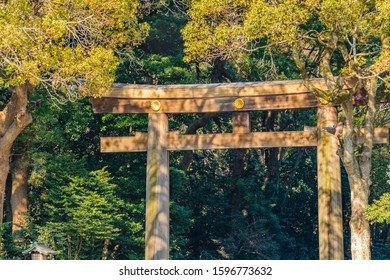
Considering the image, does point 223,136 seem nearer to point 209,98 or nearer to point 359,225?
point 209,98

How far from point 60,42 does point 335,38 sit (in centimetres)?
558

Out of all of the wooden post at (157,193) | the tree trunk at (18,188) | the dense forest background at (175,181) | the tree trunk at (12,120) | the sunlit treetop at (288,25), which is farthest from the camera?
the tree trunk at (18,188)

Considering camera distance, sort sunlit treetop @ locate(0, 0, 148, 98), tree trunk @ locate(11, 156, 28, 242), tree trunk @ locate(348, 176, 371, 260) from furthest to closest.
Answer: tree trunk @ locate(11, 156, 28, 242), tree trunk @ locate(348, 176, 371, 260), sunlit treetop @ locate(0, 0, 148, 98)

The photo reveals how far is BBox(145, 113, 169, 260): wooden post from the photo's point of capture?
18.6m

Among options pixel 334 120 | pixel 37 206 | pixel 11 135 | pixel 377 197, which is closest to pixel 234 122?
pixel 334 120

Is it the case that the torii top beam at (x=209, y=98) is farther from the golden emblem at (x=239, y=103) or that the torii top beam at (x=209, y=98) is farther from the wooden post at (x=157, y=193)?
the wooden post at (x=157, y=193)

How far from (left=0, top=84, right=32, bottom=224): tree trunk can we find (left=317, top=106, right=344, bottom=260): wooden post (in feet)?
20.5

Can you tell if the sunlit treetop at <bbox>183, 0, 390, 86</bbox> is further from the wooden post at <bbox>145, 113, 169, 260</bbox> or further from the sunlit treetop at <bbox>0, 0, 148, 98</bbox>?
the wooden post at <bbox>145, 113, 169, 260</bbox>

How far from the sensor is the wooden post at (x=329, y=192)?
1798cm

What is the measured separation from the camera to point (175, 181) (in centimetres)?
2384

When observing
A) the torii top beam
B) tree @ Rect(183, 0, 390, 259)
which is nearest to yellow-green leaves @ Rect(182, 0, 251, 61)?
tree @ Rect(183, 0, 390, 259)

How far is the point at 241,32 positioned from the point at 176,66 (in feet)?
19.9

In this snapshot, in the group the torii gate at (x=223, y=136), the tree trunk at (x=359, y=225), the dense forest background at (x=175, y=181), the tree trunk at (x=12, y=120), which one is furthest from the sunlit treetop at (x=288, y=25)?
the tree trunk at (x=12, y=120)
